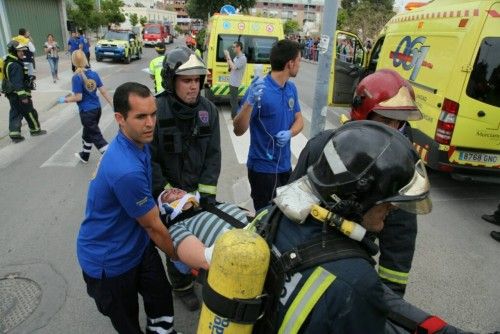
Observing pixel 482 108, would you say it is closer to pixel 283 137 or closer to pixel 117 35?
pixel 283 137

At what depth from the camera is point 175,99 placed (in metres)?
2.72

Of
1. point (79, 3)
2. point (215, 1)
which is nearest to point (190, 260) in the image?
point (79, 3)

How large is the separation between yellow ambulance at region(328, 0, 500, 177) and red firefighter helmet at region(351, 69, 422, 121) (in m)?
3.35

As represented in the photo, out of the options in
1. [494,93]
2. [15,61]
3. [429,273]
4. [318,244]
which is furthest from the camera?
[15,61]

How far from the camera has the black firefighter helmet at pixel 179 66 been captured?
262 centimetres

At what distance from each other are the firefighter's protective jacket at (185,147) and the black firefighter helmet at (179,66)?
0.34 ft

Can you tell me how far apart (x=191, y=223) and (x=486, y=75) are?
4633 millimetres

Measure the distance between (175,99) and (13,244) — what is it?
2803 millimetres

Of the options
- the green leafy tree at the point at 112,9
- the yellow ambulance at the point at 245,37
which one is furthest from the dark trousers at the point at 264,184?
the green leafy tree at the point at 112,9

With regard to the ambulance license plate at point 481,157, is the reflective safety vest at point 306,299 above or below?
above

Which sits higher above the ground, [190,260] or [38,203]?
[190,260]

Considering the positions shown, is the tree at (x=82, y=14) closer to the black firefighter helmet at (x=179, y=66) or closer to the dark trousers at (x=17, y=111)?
the dark trousers at (x=17, y=111)

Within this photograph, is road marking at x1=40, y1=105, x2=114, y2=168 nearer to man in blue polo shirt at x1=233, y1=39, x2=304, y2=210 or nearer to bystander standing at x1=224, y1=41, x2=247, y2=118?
bystander standing at x1=224, y1=41, x2=247, y2=118

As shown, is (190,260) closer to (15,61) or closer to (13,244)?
(13,244)
